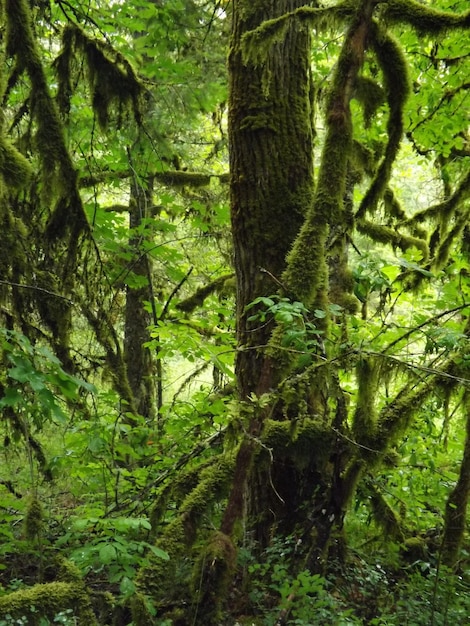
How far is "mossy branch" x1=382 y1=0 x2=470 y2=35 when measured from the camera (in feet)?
10.7

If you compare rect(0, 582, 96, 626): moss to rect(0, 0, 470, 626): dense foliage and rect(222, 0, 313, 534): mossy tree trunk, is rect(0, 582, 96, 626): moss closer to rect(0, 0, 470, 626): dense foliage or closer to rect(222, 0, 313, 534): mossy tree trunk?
rect(0, 0, 470, 626): dense foliage

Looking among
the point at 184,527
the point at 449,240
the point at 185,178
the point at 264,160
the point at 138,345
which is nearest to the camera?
the point at 184,527

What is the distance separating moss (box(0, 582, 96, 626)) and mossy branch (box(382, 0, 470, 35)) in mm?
3911

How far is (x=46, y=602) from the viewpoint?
2.92m

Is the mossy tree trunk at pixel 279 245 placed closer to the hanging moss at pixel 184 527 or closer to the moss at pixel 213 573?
the hanging moss at pixel 184 527

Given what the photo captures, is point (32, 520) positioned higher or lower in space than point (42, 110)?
lower

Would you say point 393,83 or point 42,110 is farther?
point 42,110

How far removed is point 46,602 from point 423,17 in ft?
13.3

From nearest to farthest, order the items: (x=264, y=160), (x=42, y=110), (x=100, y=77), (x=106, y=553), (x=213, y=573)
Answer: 1. (x=106, y=553)
2. (x=213, y=573)
3. (x=42, y=110)
4. (x=100, y=77)
5. (x=264, y=160)

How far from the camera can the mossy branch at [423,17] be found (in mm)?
3268

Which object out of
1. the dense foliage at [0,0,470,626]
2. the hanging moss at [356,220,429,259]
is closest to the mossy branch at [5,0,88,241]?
the dense foliage at [0,0,470,626]

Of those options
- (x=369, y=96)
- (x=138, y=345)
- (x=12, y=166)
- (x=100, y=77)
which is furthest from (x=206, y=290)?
(x=12, y=166)

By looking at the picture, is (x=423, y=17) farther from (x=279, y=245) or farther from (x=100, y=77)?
(x=100, y=77)

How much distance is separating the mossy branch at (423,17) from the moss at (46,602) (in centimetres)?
391
